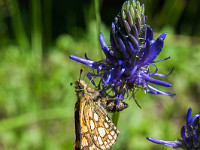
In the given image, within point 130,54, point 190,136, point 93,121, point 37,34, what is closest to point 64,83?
point 37,34

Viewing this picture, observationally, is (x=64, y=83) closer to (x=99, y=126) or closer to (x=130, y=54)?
(x=99, y=126)

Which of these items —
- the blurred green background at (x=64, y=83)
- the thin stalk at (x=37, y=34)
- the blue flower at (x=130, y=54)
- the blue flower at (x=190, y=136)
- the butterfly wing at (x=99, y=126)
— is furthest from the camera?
the thin stalk at (x=37, y=34)

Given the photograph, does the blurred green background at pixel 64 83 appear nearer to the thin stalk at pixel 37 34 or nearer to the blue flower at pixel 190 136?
the thin stalk at pixel 37 34

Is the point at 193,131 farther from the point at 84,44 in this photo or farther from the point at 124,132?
the point at 84,44

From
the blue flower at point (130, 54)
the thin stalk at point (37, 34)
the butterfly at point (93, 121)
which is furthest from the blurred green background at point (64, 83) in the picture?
the blue flower at point (130, 54)

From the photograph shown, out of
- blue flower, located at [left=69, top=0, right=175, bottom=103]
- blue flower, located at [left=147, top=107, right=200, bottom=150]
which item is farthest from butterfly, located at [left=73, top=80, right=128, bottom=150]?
blue flower, located at [left=147, top=107, right=200, bottom=150]

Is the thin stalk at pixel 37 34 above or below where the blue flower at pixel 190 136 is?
above

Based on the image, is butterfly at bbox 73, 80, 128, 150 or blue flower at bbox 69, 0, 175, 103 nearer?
blue flower at bbox 69, 0, 175, 103

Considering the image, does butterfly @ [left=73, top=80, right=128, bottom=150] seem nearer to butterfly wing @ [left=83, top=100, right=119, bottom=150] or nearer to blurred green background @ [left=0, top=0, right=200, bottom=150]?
butterfly wing @ [left=83, top=100, right=119, bottom=150]
